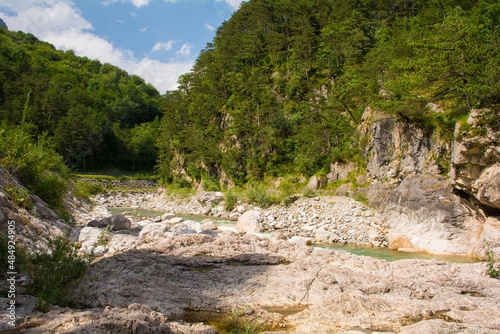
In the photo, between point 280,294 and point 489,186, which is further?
point 489,186

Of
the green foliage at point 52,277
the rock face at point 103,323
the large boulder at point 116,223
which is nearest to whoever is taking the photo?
the rock face at point 103,323

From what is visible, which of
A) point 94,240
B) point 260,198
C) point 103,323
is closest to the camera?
point 103,323

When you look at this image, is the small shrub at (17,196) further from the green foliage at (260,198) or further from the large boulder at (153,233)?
the green foliage at (260,198)

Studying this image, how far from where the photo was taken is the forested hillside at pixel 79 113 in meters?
53.7

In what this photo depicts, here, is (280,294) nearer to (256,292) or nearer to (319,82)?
(256,292)

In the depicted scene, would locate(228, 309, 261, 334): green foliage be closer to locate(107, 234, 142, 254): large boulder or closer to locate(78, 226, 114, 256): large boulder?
locate(107, 234, 142, 254): large boulder

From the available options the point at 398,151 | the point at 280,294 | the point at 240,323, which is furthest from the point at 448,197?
the point at 240,323

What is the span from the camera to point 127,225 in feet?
37.2

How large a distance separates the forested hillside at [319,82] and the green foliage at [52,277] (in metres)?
13.5

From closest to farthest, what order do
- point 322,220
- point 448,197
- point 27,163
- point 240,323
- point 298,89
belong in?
point 240,323 → point 27,163 → point 448,197 → point 322,220 → point 298,89

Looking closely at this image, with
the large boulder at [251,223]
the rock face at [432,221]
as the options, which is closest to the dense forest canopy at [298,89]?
the rock face at [432,221]

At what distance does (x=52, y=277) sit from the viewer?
4.14m

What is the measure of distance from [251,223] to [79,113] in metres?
57.3

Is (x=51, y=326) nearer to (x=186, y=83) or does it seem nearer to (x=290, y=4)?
(x=186, y=83)
